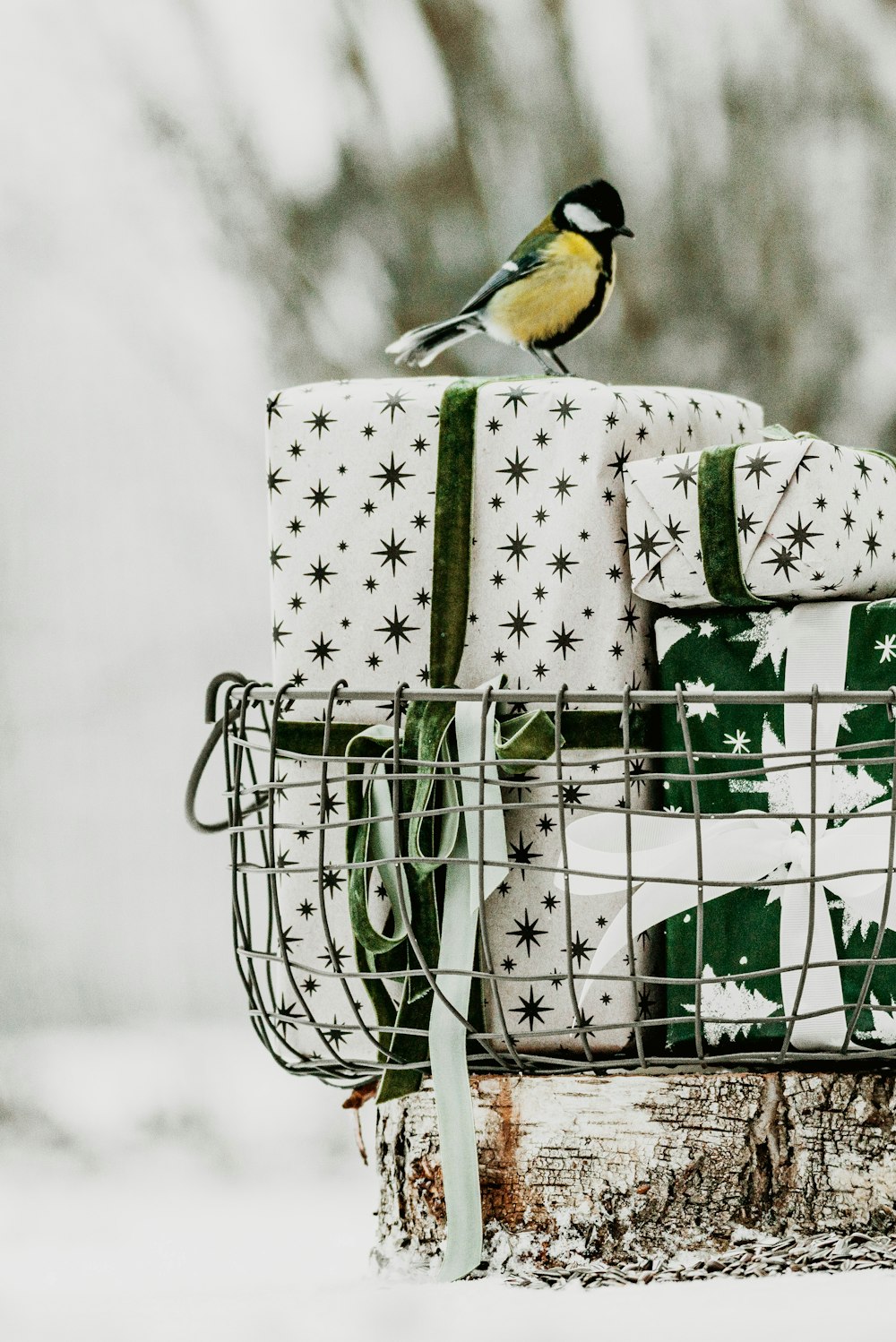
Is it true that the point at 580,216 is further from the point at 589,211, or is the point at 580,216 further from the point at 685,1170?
the point at 685,1170

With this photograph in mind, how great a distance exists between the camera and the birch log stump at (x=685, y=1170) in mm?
503

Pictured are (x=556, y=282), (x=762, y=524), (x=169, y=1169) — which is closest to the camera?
(x=762, y=524)

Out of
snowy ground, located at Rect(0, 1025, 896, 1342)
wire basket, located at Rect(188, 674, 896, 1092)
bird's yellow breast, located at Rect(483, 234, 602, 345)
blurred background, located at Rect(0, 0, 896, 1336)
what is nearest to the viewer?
wire basket, located at Rect(188, 674, 896, 1092)

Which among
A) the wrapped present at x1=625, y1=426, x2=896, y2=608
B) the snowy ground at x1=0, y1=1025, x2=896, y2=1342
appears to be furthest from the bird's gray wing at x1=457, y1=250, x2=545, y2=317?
the snowy ground at x1=0, y1=1025, x2=896, y2=1342

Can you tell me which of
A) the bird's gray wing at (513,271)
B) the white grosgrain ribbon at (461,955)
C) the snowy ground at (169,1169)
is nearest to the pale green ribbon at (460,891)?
the white grosgrain ribbon at (461,955)

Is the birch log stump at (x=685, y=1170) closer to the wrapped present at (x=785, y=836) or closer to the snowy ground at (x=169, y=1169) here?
the wrapped present at (x=785, y=836)

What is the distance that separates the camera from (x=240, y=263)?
1029 mm

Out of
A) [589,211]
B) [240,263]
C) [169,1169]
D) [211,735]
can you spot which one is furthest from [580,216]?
[169,1169]

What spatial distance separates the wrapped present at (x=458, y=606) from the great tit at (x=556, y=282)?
0.28ft

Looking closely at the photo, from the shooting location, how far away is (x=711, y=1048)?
1.72 ft

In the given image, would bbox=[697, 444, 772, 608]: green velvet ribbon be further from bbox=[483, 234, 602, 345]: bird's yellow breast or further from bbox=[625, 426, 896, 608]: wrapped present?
bbox=[483, 234, 602, 345]: bird's yellow breast

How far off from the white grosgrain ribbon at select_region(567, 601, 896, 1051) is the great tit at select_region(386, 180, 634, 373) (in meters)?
0.23

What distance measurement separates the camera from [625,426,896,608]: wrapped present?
19.2 inches

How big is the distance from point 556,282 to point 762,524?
223mm
